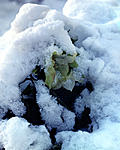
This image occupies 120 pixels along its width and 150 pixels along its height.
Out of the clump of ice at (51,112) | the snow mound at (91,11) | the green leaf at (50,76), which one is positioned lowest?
the clump of ice at (51,112)

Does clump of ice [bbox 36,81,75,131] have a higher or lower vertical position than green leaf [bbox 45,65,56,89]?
lower

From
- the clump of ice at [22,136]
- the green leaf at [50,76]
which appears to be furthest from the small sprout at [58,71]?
the clump of ice at [22,136]

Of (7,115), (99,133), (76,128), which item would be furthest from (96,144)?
(7,115)

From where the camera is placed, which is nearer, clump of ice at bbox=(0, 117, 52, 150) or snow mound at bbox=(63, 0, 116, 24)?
clump of ice at bbox=(0, 117, 52, 150)

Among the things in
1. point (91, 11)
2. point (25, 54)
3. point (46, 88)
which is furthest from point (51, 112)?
point (91, 11)

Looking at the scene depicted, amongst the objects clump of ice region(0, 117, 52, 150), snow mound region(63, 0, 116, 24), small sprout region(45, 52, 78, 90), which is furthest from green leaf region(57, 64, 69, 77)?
snow mound region(63, 0, 116, 24)

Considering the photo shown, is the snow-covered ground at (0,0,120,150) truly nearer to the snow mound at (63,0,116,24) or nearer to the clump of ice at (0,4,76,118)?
the clump of ice at (0,4,76,118)

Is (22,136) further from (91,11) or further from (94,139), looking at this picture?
(91,11)

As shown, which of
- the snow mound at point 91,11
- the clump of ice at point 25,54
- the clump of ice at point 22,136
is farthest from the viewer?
the snow mound at point 91,11

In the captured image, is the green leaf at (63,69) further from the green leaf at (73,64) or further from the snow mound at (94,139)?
the snow mound at (94,139)
